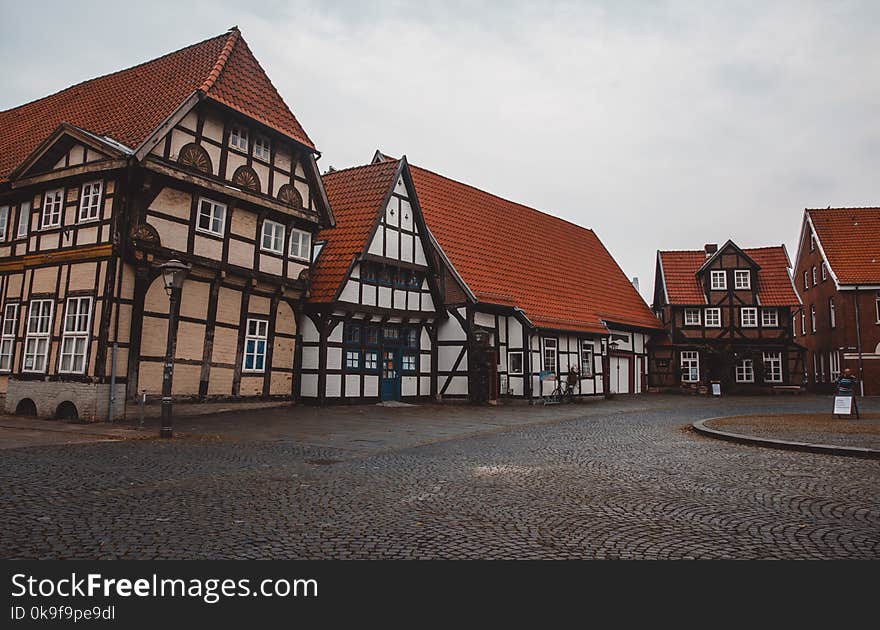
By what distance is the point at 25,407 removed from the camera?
17.5 m

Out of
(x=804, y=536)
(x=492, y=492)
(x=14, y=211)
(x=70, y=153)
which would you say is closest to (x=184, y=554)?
(x=492, y=492)

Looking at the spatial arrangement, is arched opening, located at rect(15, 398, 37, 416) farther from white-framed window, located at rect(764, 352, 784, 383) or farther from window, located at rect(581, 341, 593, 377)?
white-framed window, located at rect(764, 352, 784, 383)

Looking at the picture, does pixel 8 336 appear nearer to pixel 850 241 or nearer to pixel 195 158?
pixel 195 158

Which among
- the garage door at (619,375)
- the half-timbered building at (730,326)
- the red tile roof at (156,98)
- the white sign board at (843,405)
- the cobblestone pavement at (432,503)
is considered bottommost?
the cobblestone pavement at (432,503)

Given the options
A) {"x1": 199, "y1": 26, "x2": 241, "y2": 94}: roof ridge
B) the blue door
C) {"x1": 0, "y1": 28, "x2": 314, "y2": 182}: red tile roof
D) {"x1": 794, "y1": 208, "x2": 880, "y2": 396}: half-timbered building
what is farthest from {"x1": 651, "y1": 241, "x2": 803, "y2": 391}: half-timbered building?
{"x1": 199, "y1": 26, "x2": 241, "y2": 94}: roof ridge

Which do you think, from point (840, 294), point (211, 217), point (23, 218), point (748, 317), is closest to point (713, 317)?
point (748, 317)

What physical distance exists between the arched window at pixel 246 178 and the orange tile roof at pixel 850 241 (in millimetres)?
31393

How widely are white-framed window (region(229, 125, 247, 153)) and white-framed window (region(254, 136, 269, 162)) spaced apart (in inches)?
15.8

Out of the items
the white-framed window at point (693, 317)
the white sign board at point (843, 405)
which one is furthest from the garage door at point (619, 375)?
the white sign board at point (843, 405)

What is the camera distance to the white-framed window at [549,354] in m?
28.5

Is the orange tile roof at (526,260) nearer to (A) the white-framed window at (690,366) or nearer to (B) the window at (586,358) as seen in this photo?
(B) the window at (586,358)

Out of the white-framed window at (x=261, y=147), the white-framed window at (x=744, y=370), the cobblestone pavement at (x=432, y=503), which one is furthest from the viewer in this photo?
the white-framed window at (x=744, y=370)

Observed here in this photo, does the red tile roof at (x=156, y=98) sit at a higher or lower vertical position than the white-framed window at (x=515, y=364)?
higher

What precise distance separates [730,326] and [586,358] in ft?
46.4
